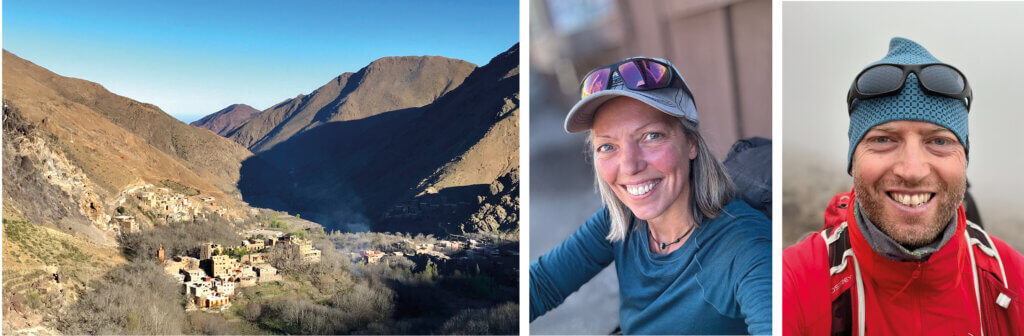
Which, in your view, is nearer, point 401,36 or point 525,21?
point 525,21

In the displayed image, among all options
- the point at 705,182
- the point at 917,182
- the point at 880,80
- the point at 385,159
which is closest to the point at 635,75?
the point at 705,182

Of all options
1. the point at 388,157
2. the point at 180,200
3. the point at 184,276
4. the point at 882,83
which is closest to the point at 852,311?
the point at 882,83

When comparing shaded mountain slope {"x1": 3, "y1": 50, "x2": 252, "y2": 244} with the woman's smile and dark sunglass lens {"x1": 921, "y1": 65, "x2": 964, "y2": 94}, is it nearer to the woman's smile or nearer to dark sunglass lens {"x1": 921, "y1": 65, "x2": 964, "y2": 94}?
the woman's smile

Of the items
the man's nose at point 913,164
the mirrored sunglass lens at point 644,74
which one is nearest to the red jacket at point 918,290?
the man's nose at point 913,164

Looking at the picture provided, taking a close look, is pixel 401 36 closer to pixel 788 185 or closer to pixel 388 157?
pixel 388 157

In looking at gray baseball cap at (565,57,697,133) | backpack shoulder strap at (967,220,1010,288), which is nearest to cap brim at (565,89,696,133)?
gray baseball cap at (565,57,697,133)

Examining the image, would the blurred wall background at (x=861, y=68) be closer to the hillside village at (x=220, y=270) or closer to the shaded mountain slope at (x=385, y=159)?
the shaded mountain slope at (x=385, y=159)

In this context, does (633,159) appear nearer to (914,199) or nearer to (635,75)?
(635,75)
